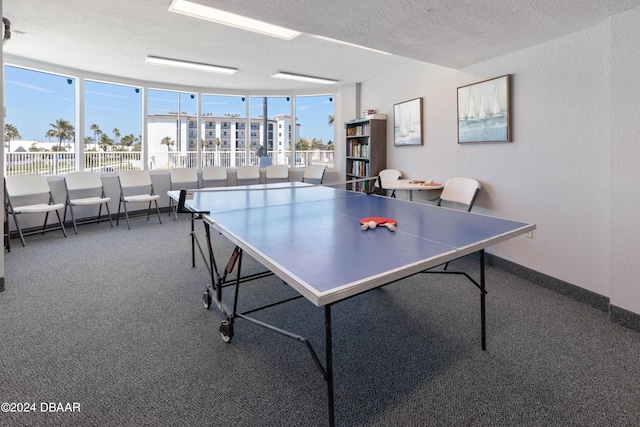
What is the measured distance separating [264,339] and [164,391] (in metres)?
0.66

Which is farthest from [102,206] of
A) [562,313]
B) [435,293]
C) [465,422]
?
[562,313]

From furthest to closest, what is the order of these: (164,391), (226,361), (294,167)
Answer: (294,167) < (226,361) < (164,391)

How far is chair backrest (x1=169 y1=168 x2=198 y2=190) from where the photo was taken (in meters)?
6.40

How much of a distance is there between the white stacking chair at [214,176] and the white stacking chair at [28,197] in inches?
99.4

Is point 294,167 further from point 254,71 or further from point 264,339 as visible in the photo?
point 264,339

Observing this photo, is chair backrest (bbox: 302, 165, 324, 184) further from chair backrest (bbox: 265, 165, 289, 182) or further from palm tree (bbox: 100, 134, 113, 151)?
palm tree (bbox: 100, 134, 113, 151)

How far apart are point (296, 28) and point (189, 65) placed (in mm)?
3076

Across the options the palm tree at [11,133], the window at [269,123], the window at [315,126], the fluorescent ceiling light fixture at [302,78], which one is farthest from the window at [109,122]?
the window at [315,126]

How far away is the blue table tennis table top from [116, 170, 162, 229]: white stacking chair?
3.25m

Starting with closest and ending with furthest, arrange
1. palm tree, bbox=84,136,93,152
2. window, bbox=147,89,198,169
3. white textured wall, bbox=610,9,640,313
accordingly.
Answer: white textured wall, bbox=610,9,640,313 → palm tree, bbox=84,136,93,152 → window, bbox=147,89,198,169

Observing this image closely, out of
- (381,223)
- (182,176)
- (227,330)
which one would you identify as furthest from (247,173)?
(381,223)

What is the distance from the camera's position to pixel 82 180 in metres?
5.34

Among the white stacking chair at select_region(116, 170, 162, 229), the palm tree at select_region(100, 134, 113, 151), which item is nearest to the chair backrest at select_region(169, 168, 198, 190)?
the white stacking chair at select_region(116, 170, 162, 229)

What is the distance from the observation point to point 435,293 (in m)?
2.84
